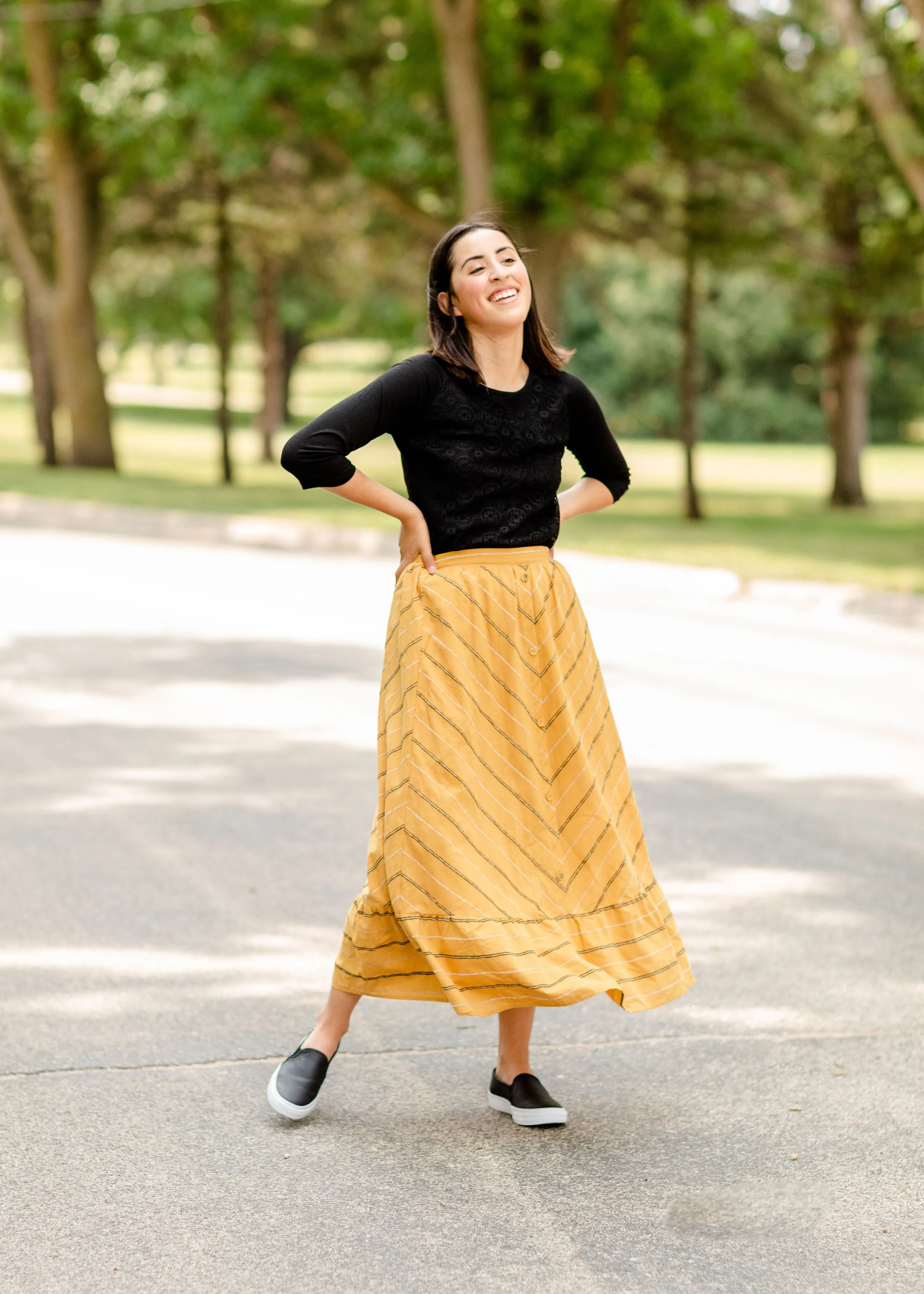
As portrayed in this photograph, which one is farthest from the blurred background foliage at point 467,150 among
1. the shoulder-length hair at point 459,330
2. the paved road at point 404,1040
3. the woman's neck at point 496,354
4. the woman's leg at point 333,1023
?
the woman's leg at point 333,1023

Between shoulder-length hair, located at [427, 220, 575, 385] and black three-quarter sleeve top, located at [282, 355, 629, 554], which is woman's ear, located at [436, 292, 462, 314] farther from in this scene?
black three-quarter sleeve top, located at [282, 355, 629, 554]

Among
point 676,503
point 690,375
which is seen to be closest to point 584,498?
point 690,375

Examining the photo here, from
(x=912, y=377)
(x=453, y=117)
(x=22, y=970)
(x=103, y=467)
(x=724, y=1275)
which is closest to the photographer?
(x=724, y=1275)

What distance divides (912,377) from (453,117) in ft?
137

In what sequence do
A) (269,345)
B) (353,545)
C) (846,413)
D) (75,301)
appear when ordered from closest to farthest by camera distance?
(353,545), (846,413), (75,301), (269,345)

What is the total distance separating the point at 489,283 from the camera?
11.7ft

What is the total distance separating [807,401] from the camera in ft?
198

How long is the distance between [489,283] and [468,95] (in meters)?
17.4

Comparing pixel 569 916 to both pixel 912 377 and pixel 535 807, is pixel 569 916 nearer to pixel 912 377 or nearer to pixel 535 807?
pixel 535 807

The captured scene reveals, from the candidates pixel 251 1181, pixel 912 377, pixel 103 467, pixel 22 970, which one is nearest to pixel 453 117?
pixel 103 467

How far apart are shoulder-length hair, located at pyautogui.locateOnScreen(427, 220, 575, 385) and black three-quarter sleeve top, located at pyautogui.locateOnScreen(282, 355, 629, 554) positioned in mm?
26

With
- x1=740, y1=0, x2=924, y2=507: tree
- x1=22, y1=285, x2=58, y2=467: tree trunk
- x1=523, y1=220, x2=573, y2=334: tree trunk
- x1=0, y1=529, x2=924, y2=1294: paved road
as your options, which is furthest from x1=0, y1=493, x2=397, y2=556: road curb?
x1=22, y1=285, x2=58, y2=467: tree trunk

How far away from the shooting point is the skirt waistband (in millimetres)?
3600

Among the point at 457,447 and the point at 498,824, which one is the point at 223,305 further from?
the point at 498,824
